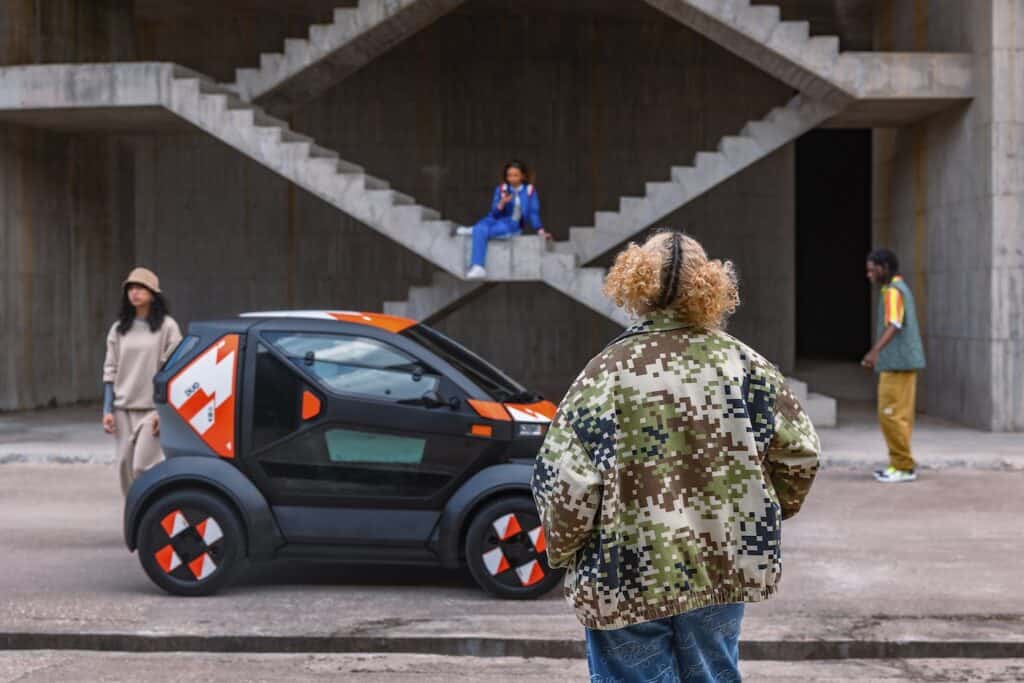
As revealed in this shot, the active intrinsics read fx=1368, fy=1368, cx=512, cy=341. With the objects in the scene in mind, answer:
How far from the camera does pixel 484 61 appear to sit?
2216 centimetres

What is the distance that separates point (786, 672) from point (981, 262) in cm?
1088

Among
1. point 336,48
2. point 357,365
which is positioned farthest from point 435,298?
point 357,365

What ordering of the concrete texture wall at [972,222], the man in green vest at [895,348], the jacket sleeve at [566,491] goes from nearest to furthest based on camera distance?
the jacket sleeve at [566,491]
the man in green vest at [895,348]
the concrete texture wall at [972,222]

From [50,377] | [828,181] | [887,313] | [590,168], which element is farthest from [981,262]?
[828,181]

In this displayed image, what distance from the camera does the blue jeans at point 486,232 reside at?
15.0 metres

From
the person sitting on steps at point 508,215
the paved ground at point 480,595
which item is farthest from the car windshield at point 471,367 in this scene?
the person sitting on steps at point 508,215

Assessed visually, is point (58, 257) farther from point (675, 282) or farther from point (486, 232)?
point (675, 282)

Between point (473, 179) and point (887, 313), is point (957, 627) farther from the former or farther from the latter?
point (473, 179)

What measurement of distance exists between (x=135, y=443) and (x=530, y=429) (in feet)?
8.37

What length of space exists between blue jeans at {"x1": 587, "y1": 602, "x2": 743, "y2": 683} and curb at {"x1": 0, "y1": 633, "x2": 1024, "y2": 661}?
2.88 metres

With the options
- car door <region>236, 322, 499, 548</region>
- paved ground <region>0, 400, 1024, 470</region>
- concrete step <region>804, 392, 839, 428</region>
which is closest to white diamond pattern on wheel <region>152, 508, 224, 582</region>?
car door <region>236, 322, 499, 548</region>

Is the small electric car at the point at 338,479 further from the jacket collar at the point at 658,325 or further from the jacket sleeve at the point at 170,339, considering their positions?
the jacket collar at the point at 658,325

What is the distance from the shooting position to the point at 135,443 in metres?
8.25

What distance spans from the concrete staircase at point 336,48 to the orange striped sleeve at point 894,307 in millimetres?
7284
